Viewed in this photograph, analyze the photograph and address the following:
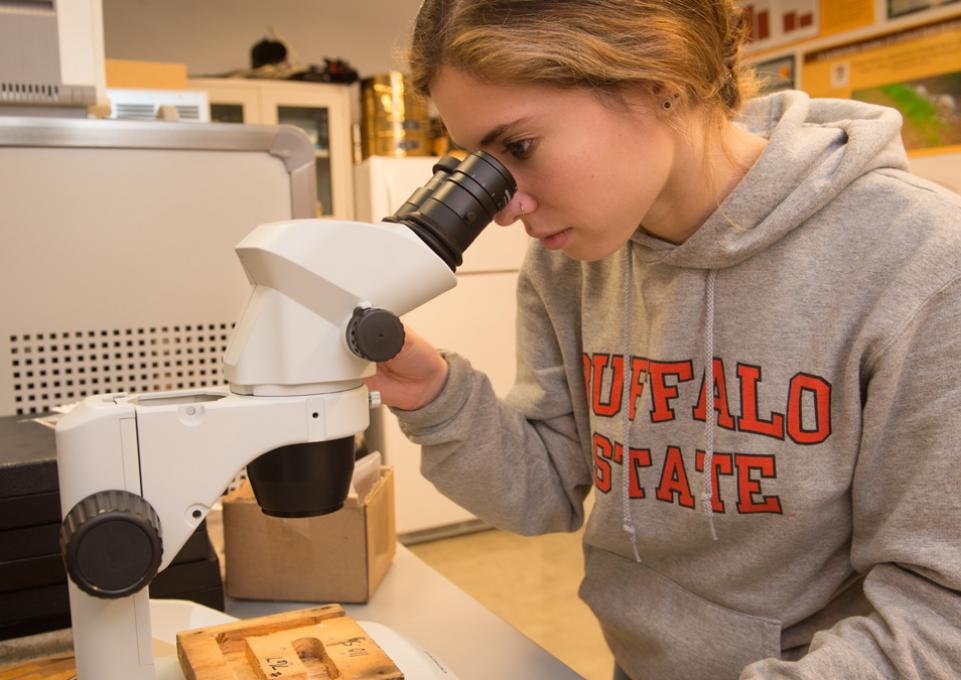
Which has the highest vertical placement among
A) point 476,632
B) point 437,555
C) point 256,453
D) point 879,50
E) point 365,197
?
point 879,50

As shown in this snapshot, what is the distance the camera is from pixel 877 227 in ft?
2.58

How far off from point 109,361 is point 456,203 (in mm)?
676

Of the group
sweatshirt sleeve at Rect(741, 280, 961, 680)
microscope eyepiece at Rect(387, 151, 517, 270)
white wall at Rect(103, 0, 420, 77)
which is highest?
white wall at Rect(103, 0, 420, 77)

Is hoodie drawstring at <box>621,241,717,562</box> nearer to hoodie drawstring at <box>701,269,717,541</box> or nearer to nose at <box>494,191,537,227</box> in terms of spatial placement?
hoodie drawstring at <box>701,269,717,541</box>

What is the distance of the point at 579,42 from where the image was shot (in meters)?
0.75

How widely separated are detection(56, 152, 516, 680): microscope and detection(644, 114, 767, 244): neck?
1.13 ft

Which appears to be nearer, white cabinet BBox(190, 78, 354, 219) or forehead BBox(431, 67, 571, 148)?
forehead BBox(431, 67, 571, 148)

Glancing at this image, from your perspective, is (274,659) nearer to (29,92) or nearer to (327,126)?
(29,92)

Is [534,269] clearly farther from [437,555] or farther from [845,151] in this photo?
[437,555]

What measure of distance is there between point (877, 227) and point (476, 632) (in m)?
0.63

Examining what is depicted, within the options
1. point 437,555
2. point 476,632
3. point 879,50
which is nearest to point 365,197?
point 437,555

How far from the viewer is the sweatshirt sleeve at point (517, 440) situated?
3.11 ft

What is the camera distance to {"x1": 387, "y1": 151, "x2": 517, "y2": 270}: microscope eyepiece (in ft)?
2.16

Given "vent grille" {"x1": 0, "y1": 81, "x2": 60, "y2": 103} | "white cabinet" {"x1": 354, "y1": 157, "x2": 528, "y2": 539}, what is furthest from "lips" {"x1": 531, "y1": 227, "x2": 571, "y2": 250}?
"white cabinet" {"x1": 354, "y1": 157, "x2": 528, "y2": 539}
